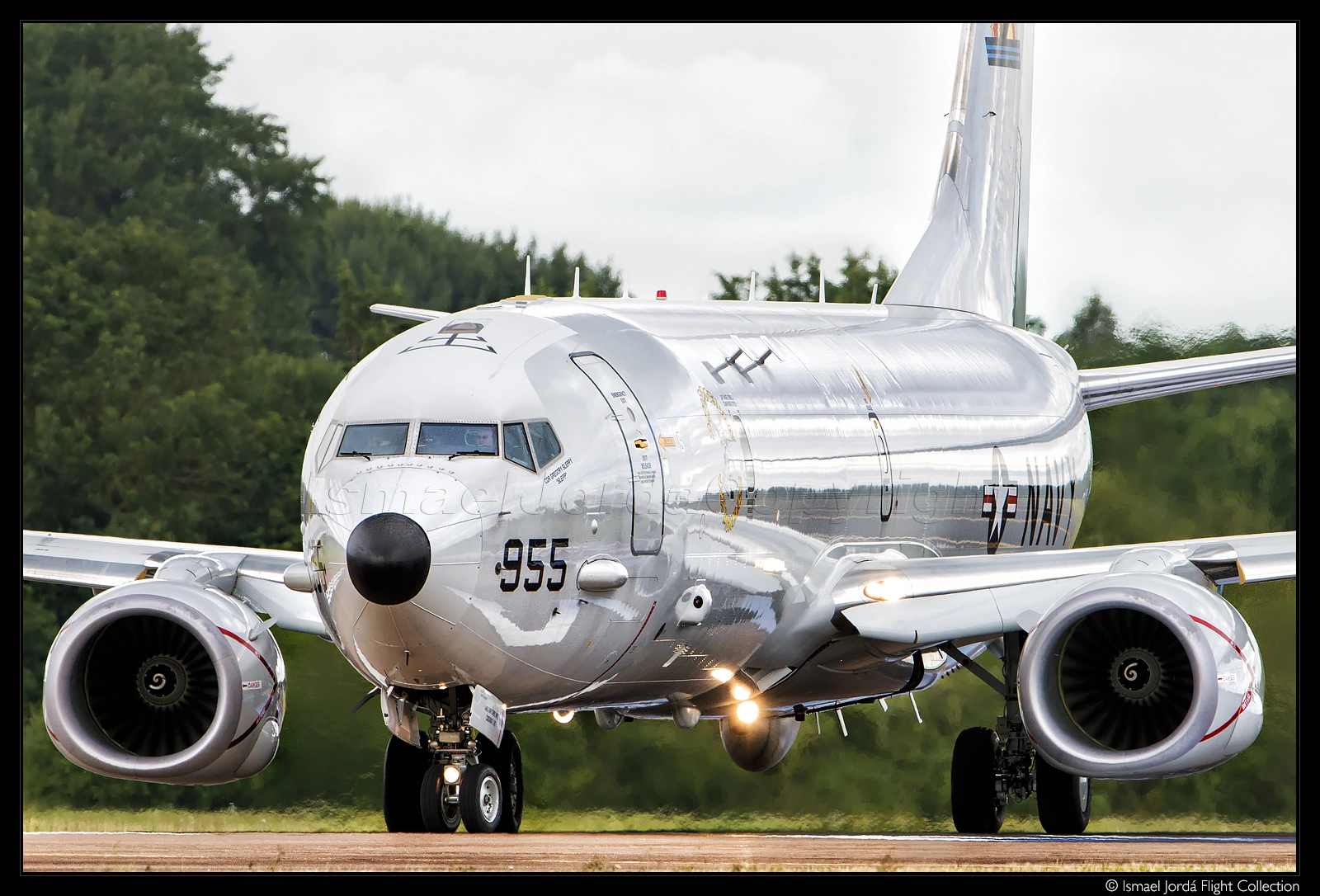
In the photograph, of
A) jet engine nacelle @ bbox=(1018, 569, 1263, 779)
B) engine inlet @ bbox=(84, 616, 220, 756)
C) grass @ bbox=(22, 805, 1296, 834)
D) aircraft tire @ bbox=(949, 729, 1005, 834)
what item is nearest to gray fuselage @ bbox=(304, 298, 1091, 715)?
aircraft tire @ bbox=(949, 729, 1005, 834)

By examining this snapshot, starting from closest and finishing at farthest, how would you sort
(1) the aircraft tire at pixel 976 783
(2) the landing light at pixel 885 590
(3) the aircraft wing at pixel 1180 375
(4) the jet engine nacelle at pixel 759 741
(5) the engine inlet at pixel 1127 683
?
(5) the engine inlet at pixel 1127 683 → (2) the landing light at pixel 885 590 → (1) the aircraft tire at pixel 976 783 → (4) the jet engine nacelle at pixel 759 741 → (3) the aircraft wing at pixel 1180 375

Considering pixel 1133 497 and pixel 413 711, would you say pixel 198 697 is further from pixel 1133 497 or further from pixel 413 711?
pixel 1133 497

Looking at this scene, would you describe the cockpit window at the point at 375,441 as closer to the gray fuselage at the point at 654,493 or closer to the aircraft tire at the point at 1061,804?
the gray fuselage at the point at 654,493

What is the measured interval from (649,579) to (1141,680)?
11.7ft

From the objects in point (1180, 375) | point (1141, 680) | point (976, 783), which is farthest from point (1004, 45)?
point (1141, 680)

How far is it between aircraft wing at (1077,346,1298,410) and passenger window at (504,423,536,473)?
10190 mm

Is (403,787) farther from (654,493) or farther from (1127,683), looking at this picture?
(1127,683)

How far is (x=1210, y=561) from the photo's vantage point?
1623 cm

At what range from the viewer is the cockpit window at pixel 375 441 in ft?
46.6

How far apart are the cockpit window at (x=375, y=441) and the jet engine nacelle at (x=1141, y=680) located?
460 cm

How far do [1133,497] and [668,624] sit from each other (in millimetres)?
14488

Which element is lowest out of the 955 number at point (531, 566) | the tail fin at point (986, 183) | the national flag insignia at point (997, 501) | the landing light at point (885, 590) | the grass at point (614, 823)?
the grass at point (614, 823)

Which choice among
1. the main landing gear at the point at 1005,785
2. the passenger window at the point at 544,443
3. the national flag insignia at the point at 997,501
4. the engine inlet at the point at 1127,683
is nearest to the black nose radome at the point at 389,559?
the passenger window at the point at 544,443

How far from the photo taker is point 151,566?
1756 cm
